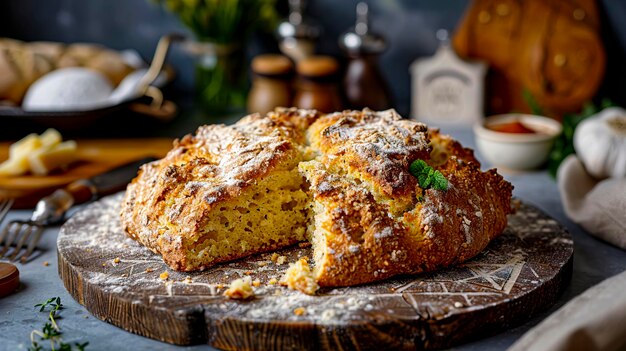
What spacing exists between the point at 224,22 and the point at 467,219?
2.74 metres

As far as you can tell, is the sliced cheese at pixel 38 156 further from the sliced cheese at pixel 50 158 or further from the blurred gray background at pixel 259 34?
the blurred gray background at pixel 259 34

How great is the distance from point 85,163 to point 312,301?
2.05 m

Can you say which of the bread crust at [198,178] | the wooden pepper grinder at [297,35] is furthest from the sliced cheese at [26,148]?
the wooden pepper grinder at [297,35]

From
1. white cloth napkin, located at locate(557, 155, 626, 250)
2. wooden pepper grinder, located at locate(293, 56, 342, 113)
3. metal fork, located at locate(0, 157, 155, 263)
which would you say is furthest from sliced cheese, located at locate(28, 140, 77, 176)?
white cloth napkin, located at locate(557, 155, 626, 250)

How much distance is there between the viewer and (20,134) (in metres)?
4.21

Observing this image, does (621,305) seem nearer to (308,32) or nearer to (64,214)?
(64,214)

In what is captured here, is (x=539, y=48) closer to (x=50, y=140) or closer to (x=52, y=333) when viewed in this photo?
(x=50, y=140)

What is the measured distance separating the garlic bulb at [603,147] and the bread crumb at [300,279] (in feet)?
5.48

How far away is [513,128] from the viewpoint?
3955 millimetres

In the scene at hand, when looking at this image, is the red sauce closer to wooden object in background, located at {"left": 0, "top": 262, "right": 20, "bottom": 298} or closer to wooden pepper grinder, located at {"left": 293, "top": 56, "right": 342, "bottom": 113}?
wooden pepper grinder, located at {"left": 293, "top": 56, "right": 342, "bottom": 113}

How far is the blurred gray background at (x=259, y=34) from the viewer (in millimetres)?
4910

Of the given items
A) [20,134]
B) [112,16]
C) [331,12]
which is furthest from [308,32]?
[20,134]

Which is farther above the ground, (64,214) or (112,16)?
(112,16)

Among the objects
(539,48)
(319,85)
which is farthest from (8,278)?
(539,48)
